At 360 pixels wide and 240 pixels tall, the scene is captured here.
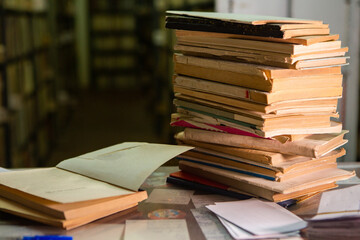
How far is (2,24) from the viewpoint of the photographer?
121 inches

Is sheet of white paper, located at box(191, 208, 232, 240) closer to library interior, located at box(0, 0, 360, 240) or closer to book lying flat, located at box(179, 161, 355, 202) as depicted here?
library interior, located at box(0, 0, 360, 240)

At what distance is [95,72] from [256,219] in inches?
378

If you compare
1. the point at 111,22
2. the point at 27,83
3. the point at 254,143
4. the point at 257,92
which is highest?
the point at 111,22

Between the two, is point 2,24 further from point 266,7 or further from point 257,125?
point 257,125

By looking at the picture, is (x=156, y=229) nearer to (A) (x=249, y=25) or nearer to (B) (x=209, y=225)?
(B) (x=209, y=225)

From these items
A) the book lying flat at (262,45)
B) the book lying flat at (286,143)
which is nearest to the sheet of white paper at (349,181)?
the book lying flat at (286,143)

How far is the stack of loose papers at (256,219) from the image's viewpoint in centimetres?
83

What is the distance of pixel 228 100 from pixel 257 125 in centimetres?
10

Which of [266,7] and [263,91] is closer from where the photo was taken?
[263,91]

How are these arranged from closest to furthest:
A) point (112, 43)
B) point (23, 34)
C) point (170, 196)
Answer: point (170, 196)
point (23, 34)
point (112, 43)

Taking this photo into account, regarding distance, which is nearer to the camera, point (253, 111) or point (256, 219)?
point (256, 219)

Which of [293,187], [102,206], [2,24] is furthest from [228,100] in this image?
[2,24]

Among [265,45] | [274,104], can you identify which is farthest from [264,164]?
[265,45]

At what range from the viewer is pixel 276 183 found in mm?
967
